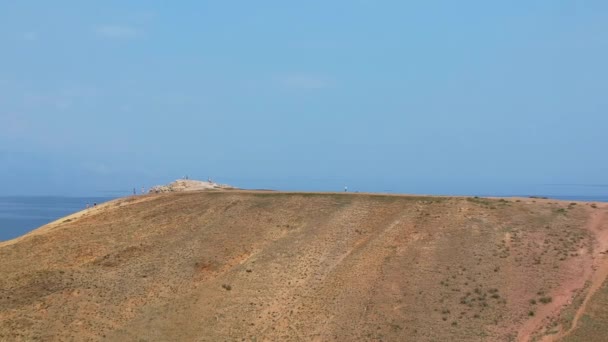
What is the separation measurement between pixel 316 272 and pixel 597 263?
1874 cm

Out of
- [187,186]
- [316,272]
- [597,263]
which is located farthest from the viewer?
[187,186]

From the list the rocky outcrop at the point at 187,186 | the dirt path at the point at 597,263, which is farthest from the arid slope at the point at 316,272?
the rocky outcrop at the point at 187,186

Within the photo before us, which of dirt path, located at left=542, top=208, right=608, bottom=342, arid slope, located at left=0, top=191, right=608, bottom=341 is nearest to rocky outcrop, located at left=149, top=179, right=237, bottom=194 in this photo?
arid slope, located at left=0, top=191, right=608, bottom=341

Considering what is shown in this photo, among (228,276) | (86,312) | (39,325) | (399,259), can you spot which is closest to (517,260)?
(399,259)

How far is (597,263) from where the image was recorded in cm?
3800

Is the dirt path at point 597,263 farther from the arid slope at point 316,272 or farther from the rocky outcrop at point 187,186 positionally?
the rocky outcrop at point 187,186

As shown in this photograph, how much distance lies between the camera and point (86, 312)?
4062cm

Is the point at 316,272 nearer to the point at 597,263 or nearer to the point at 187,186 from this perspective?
the point at 597,263

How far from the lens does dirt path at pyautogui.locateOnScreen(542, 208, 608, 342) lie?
31.8 metres

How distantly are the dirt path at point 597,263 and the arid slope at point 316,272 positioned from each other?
132 millimetres

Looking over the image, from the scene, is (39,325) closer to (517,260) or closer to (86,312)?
(86,312)

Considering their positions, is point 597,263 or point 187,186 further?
point 187,186

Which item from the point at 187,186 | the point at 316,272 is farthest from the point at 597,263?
the point at 187,186

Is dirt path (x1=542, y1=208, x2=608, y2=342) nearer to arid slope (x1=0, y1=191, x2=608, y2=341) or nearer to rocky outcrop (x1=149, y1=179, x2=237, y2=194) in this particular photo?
arid slope (x1=0, y1=191, x2=608, y2=341)
